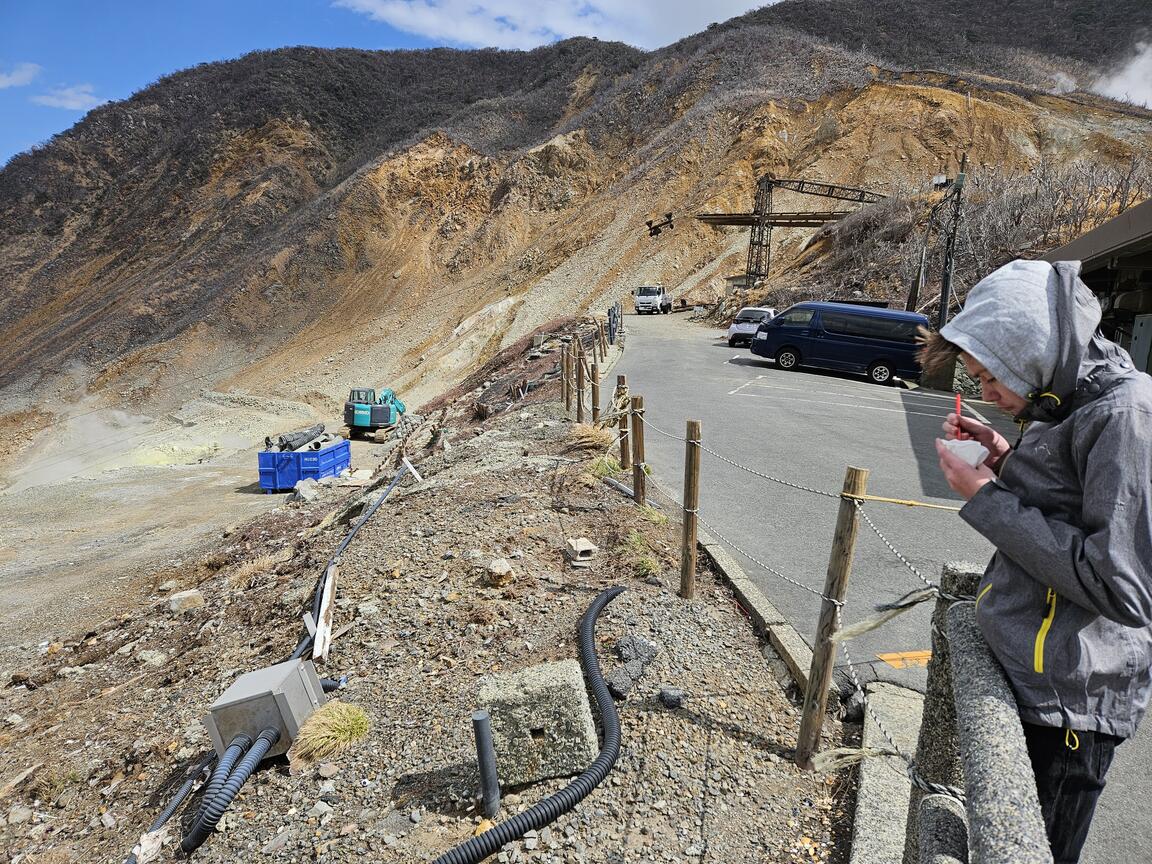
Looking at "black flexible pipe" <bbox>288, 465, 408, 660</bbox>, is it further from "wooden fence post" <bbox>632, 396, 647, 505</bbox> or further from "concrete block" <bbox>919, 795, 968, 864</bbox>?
"concrete block" <bbox>919, 795, 968, 864</bbox>

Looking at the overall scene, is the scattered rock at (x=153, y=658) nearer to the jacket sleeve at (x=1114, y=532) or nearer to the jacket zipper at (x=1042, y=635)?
the jacket zipper at (x=1042, y=635)

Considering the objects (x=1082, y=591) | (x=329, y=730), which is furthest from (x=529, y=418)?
(x=1082, y=591)

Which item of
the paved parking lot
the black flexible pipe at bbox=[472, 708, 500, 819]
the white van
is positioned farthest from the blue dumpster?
the black flexible pipe at bbox=[472, 708, 500, 819]

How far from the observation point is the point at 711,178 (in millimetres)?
38875

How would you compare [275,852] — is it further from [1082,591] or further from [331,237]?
[331,237]

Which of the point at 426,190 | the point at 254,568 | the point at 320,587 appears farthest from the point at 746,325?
the point at 426,190

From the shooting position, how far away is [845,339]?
57.7 feet

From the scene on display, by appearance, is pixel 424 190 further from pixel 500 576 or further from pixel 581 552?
pixel 500 576

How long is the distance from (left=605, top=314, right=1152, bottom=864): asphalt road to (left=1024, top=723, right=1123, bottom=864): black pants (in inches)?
71.8

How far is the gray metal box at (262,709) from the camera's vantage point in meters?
3.82

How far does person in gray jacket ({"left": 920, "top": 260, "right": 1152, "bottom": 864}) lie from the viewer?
4.40 feet

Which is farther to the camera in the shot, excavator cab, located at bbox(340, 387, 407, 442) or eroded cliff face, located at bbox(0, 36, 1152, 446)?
eroded cliff face, located at bbox(0, 36, 1152, 446)

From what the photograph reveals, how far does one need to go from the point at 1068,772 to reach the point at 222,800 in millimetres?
3877

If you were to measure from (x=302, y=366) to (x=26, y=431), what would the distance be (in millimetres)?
14538
